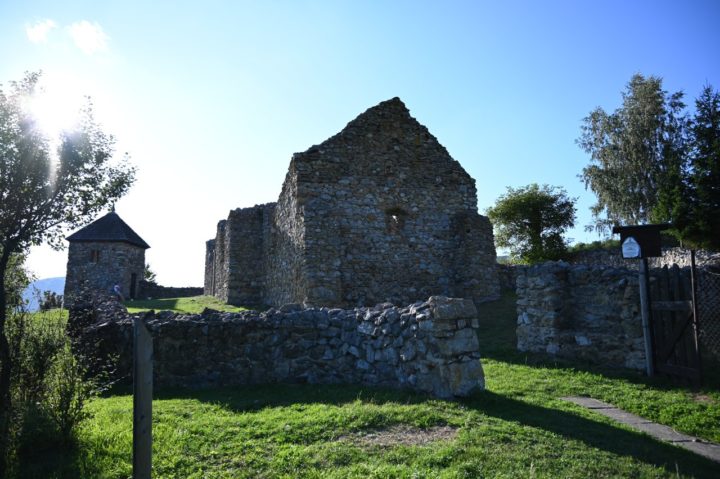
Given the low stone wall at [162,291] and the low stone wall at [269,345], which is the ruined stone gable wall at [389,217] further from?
the low stone wall at [162,291]

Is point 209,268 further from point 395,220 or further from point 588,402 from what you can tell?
point 588,402

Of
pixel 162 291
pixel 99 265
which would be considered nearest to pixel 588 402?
pixel 99 265

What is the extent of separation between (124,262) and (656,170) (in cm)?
3791

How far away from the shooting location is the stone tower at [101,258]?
3059 cm

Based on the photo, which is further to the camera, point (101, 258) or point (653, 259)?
point (101, 258)

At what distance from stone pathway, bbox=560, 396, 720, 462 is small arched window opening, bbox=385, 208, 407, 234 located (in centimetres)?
951

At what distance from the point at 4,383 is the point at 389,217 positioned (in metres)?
12.2

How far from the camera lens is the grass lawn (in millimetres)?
4461

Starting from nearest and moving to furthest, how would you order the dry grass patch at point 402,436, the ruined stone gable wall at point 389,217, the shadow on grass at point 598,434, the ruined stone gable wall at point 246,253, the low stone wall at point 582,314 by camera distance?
the shadow on grass at point 598,434
the dry grass patch at point 402,436
the low stone wall at point 582,314
the ruined stone gable wall at point 389,217
the ruined stone gable wall at point 246,253

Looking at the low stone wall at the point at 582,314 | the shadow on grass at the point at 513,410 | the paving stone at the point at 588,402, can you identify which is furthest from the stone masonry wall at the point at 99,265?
the paving stone at the point at 588,402

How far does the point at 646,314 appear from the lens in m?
8.83

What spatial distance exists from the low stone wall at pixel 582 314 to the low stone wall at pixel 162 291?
30.2m

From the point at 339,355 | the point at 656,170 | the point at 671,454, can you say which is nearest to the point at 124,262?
the point at 339,355

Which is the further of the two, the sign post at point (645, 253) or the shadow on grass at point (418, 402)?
the sign post at point (645, 253)
